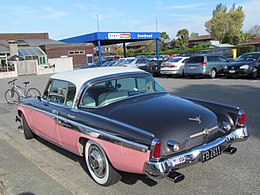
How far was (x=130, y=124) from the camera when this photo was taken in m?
3.40

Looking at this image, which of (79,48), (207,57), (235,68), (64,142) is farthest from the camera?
(79,48)

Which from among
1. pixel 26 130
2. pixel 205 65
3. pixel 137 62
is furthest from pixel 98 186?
pixel 137 62

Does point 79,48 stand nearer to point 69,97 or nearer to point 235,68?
point 235,68

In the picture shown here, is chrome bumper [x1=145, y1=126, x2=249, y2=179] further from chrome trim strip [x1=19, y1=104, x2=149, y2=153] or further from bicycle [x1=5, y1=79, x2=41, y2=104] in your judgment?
bicycle [x1=5, y1=79, x2=41, y2=104]

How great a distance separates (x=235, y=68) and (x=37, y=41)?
4363 centimetres

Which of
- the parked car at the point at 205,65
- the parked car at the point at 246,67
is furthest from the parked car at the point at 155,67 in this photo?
the parked car at the point at 246,67

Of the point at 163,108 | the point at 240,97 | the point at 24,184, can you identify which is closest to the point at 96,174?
the point at 24,184

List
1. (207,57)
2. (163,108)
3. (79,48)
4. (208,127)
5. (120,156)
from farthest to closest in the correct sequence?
1. (79,48)
2. (207,57)
3. (163,108)
4. (208,127)
5. (120,156)

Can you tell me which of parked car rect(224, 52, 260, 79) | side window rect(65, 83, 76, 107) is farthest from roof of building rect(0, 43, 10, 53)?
side window rect(65, 83, 76, 107)

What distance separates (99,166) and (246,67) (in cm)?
1301

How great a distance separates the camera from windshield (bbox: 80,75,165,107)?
423 centimetres

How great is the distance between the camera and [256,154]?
173 inches

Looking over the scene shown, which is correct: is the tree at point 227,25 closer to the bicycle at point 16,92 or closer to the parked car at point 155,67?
the parked car at point 155,67

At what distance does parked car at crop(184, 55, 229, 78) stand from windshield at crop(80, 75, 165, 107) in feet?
40.6
